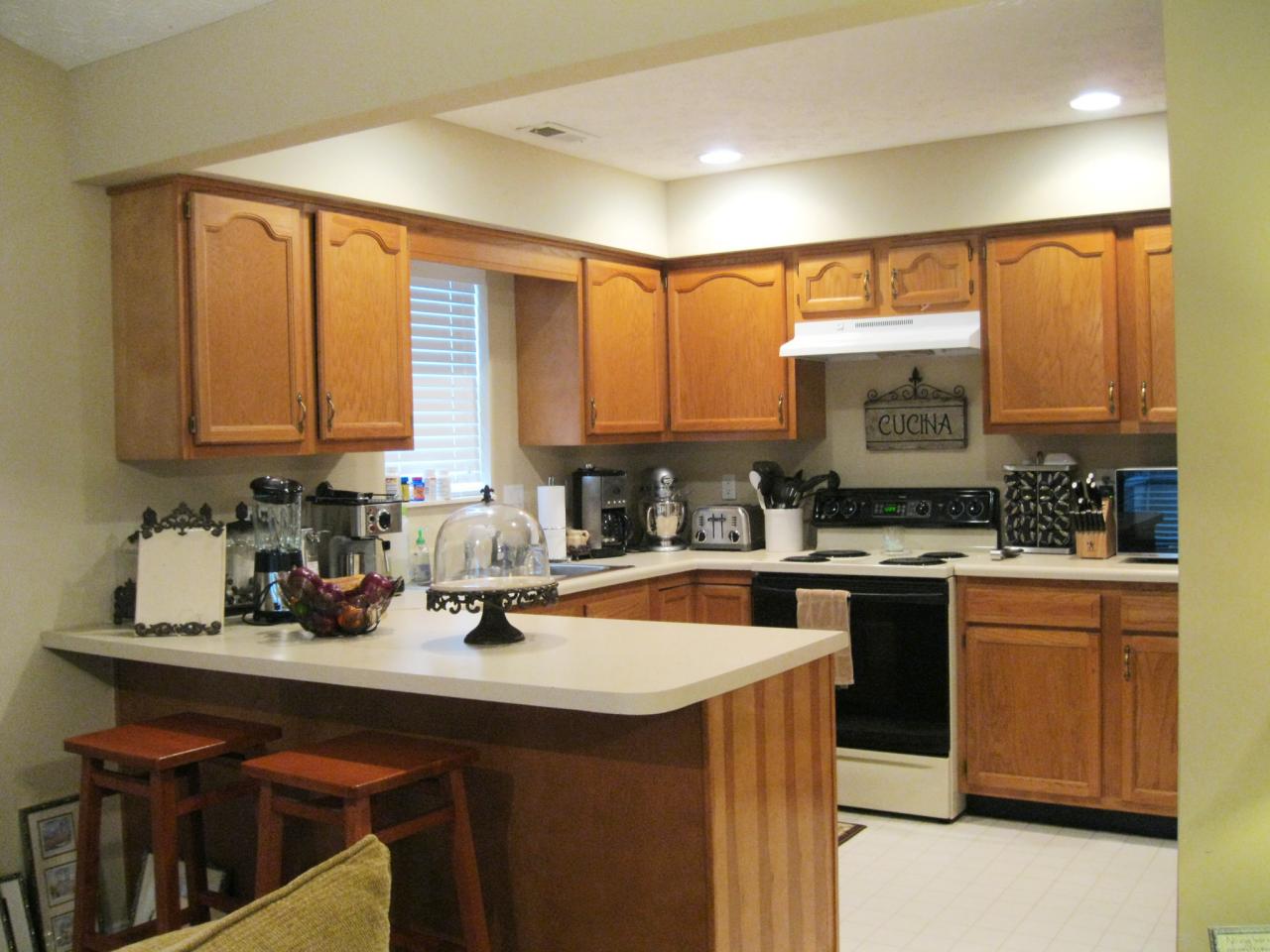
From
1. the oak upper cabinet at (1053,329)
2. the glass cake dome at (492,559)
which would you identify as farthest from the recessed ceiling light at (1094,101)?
the glass cake dome at (492,559)

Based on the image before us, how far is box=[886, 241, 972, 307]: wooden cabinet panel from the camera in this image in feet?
15.6

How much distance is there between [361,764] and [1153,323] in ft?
10.5

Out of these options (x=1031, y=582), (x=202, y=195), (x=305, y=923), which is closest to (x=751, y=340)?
(x=1031, y=582)

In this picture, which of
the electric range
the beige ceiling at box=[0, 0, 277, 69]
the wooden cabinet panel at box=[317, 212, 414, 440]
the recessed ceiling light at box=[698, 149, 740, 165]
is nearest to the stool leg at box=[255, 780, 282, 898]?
the wooden cabinet panel at box=[317, 212, 414, 440]

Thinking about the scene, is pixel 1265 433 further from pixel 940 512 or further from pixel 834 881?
pixel 940 512

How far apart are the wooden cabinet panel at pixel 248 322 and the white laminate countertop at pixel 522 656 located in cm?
60

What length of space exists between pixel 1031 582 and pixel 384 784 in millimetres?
2648

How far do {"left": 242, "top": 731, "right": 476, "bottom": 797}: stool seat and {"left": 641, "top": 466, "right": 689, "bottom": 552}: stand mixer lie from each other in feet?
8.61

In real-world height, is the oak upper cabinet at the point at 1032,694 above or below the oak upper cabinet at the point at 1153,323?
below

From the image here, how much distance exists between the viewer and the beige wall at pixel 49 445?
131 inches

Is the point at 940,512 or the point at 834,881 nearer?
the point at 834,881

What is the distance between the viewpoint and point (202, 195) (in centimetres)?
343

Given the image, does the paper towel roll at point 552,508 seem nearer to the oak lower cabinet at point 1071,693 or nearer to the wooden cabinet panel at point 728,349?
the wooden cabinet panel at point 728,349

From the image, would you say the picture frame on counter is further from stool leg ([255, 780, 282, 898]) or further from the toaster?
the toaster
